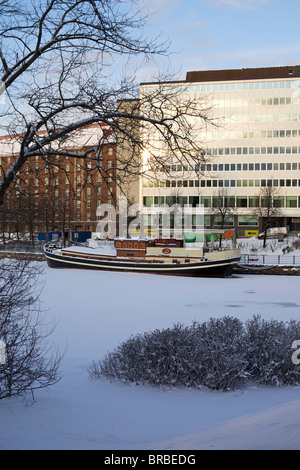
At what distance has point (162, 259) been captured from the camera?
44.3 metres

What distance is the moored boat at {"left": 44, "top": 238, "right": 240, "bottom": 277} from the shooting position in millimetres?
42281

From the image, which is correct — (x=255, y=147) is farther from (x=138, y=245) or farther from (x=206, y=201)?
(x=138, y=245)

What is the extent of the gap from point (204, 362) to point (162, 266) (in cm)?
3329

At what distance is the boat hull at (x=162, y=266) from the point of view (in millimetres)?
42094

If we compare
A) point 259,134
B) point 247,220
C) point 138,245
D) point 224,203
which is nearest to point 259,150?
point 259,134

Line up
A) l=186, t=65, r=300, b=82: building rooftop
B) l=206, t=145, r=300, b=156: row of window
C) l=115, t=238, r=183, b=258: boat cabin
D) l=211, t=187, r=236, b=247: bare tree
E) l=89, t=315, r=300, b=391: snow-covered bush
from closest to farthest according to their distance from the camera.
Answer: l=89, t=315, r=300, b=391: snow-covered bush, l=115, t=238, r=183, b=258: boat cabin, l=211, t=187, r=236, b=247: bare tree, l=206, t=145, r=300, b=156: row of window, l=186, t=65, r=300, b=82: building rooftop

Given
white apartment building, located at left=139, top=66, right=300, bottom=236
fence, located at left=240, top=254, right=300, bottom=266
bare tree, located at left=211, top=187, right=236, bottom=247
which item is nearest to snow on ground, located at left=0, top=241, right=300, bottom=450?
fence, located at left=240, top=254, right=300, bottom=266

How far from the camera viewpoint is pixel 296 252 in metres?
52.0

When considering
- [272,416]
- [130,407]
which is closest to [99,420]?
[130,407]

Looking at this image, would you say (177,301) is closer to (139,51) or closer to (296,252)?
(139,51)

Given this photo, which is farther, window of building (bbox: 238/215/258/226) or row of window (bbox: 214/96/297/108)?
window of building (bbox: 238/215/258/226)

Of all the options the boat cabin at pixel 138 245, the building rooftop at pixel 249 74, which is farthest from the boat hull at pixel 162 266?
the building rooftop at pixel 249 74

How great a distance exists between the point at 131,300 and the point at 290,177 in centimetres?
6689

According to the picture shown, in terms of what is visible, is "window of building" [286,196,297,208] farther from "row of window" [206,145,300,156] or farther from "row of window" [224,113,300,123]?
"row of window" [224,113,300,123]
